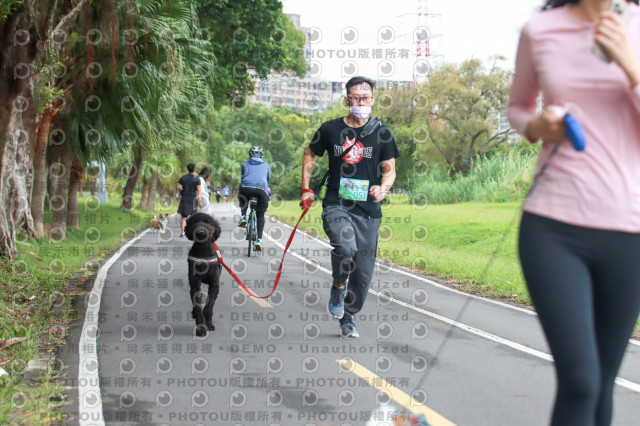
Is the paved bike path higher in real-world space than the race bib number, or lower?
lower

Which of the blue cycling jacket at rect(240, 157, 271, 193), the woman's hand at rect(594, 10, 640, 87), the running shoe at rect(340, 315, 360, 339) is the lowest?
the running shoe at rect(340, 315, 360, 339)

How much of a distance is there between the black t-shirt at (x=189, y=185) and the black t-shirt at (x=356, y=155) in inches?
433

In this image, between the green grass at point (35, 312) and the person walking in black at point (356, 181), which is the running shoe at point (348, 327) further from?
the green grass at point (35, 312)

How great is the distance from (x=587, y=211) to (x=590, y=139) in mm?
256

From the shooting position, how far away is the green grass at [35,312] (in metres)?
4.87

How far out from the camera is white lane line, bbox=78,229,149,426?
15.5 ft

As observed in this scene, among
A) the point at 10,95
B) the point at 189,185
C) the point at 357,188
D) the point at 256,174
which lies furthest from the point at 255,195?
the point at 357,188

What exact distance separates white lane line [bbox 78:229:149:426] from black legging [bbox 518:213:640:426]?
2987mm

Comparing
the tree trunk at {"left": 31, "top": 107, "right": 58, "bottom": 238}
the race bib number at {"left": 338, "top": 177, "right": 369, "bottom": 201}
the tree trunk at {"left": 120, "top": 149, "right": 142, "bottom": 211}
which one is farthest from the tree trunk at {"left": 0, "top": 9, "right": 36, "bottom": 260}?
the tree trunk at {"left": 120, "top": 149, "right": 142, "bottom": 211}

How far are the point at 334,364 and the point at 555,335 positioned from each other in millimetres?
3639

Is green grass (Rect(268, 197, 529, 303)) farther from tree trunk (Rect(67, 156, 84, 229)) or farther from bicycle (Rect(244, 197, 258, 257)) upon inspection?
tree trunk (Rect(67, 156, 84, 229))

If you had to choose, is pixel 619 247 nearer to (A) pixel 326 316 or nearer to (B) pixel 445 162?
(A) pixel 326 316

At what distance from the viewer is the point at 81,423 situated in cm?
455

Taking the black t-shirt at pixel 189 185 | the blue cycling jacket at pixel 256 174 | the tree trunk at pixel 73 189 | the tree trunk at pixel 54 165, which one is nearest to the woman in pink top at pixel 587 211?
the blue cycling jacket at pixel 256 174
